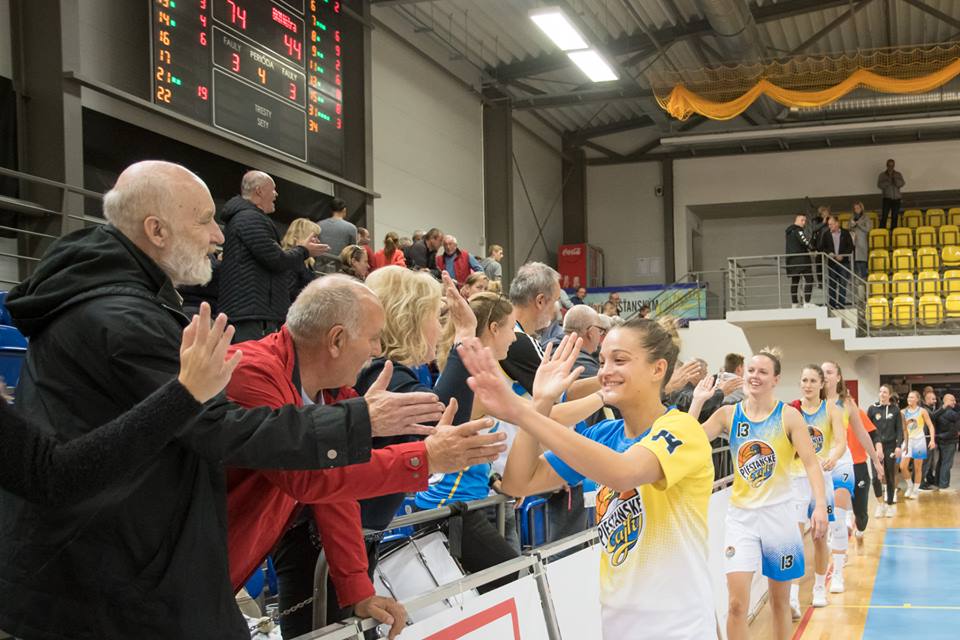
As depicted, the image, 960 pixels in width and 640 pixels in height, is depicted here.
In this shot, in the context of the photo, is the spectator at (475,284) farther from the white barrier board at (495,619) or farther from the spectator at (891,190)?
the spectator at (891,190)

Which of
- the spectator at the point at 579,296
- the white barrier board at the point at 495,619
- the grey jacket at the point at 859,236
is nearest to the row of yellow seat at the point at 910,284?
the grey jacket at the point at 859,236

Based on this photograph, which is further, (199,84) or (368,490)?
(199,84)

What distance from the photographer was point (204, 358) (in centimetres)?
172

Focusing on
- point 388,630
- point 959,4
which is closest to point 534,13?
point 959,4

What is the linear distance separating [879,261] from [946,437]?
185 inches

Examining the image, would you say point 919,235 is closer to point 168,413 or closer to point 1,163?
point 1,163

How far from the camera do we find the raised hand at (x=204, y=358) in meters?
1.72

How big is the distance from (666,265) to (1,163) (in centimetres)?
1851

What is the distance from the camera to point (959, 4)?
17.4 m

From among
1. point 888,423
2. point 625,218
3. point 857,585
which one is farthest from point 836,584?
point 625,218

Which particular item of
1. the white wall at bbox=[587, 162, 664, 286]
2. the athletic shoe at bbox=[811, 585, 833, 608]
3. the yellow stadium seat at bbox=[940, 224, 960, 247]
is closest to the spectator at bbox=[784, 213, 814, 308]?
the yellow stadium seat at bbox=[940, 224, 960, 247]

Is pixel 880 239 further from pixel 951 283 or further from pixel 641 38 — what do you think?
pixel 641 38

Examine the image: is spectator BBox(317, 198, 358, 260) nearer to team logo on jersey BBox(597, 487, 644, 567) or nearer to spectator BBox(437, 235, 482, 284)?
spectator BBox(437, 235, 482, 284)

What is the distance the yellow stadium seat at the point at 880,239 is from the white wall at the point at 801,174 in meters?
1.54
